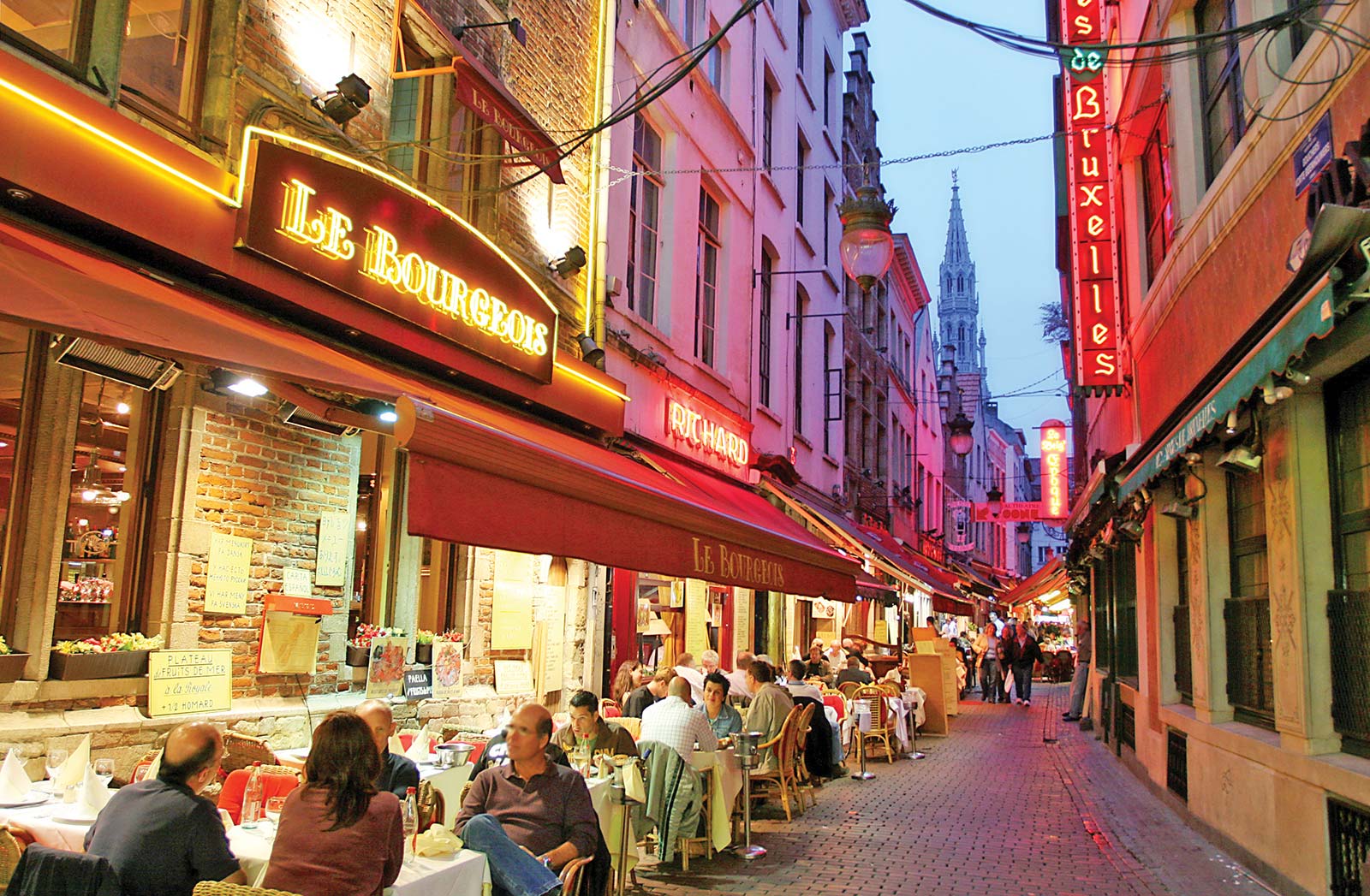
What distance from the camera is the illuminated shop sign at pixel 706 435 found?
13.8m

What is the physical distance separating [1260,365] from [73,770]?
6.08 m

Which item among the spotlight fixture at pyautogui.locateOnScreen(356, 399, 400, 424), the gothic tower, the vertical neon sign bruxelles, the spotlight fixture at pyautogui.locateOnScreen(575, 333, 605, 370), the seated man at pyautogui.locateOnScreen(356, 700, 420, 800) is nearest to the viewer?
the seated man at pyautogui.locateOnScreen(356, 700, 420, 800)

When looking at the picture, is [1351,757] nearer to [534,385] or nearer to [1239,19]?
[1239,19]

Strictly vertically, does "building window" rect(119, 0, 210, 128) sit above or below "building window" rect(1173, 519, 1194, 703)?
above

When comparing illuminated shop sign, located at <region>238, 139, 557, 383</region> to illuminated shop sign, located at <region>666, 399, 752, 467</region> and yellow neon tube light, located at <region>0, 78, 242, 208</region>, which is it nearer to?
yellow neon tube light, located at <region>0, 78, 242, 208</region>

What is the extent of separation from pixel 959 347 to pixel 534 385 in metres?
104

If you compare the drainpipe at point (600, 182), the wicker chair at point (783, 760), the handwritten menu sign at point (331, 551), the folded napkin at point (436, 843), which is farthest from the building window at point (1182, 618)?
the folded napkin at point (436, 843)

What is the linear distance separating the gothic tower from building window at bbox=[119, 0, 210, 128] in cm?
10532

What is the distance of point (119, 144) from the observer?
18.4 feet

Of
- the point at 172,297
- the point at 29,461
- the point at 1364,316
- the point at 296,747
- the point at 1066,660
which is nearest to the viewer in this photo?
the point at 1364,316

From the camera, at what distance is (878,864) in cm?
771

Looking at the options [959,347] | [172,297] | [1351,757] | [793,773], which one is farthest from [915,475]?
[959,347]

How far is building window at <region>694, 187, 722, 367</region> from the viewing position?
52.2 feet

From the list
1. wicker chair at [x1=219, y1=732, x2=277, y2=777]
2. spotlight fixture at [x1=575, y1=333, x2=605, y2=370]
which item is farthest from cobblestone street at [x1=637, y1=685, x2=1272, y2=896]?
Result: spotlight fixture at [x1=575, y1=333, x2=605, y2=370]
